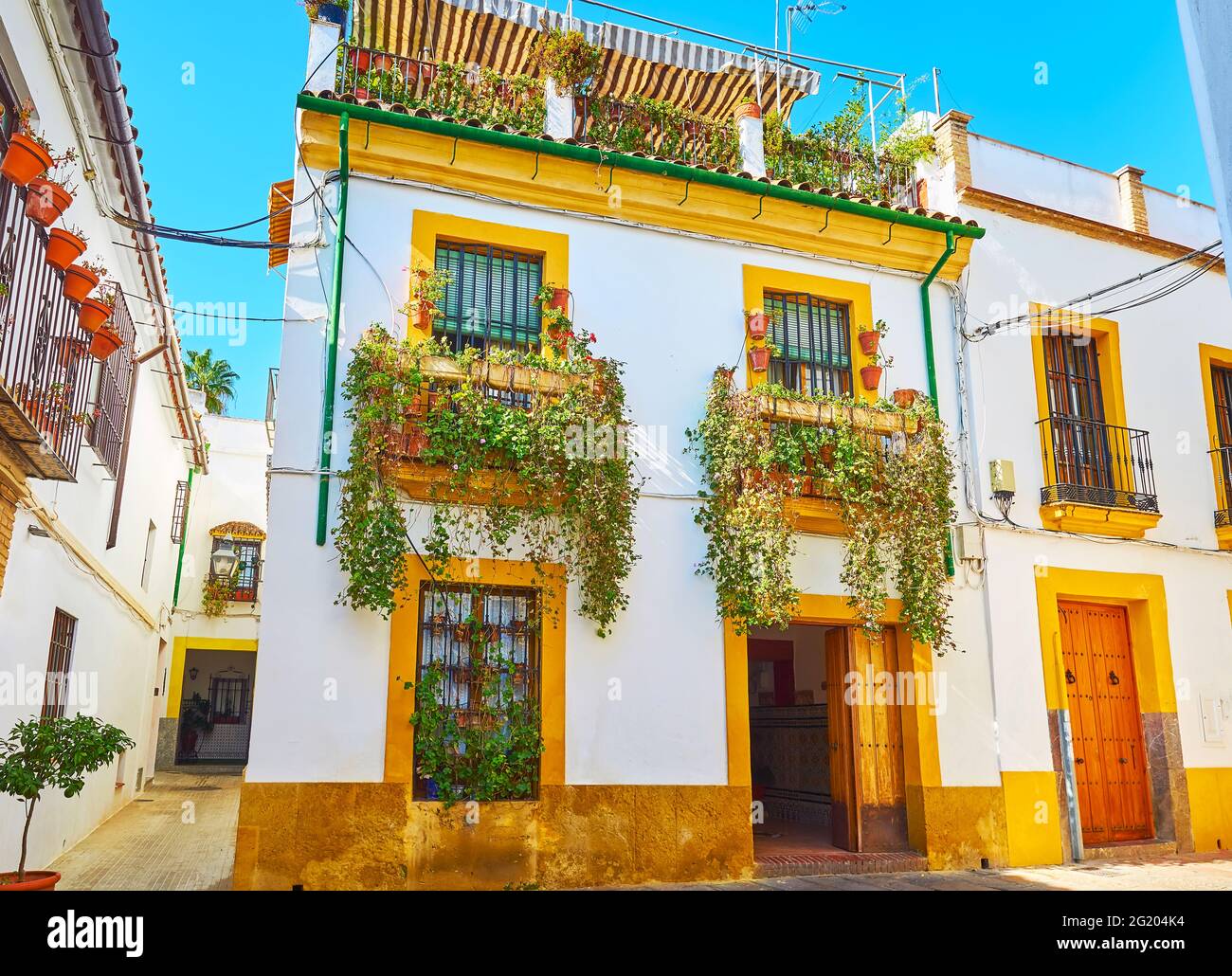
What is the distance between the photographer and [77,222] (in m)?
8.25

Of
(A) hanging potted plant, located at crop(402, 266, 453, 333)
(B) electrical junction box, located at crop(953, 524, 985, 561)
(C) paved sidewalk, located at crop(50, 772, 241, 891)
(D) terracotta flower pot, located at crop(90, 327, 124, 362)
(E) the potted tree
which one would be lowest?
(C) paved sidewalk, located at crop(50, 772, 241, 891)

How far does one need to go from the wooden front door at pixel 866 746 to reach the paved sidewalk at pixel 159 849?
5515 mm

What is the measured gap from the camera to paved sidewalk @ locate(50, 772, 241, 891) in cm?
856

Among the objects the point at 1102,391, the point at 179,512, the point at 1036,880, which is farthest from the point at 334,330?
the point at 179,512

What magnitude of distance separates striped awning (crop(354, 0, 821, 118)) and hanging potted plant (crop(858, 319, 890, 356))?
11.3ft

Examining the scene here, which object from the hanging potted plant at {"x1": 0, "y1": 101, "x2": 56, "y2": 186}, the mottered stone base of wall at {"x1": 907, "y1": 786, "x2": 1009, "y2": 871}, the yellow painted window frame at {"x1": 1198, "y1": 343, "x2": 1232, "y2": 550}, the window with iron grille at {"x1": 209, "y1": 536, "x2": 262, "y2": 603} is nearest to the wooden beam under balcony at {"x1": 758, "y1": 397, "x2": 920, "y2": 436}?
the mottered stone base of wall at {"x1": 907, "y1": 786, "x2": 1009, "y2": 871}

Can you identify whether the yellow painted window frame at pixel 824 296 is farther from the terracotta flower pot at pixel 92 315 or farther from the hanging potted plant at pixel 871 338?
the terracotta flower pot at pixel 92 315

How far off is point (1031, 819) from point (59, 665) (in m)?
9.32

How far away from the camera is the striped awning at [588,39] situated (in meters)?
10.4

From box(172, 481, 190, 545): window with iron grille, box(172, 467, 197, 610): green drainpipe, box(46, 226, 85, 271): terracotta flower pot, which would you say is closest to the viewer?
box(46, 226, 85, 271): terracotta flower pot

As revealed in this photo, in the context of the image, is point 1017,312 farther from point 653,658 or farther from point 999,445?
point 653,658

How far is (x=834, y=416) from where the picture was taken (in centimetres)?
921

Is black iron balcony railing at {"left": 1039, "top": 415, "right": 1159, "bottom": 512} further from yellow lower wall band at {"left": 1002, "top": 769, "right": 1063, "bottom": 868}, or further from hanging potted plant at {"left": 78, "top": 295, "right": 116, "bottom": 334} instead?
hanging potted plant at {"left": 78, "top": 295, "right": 116, "bottom": 334}
